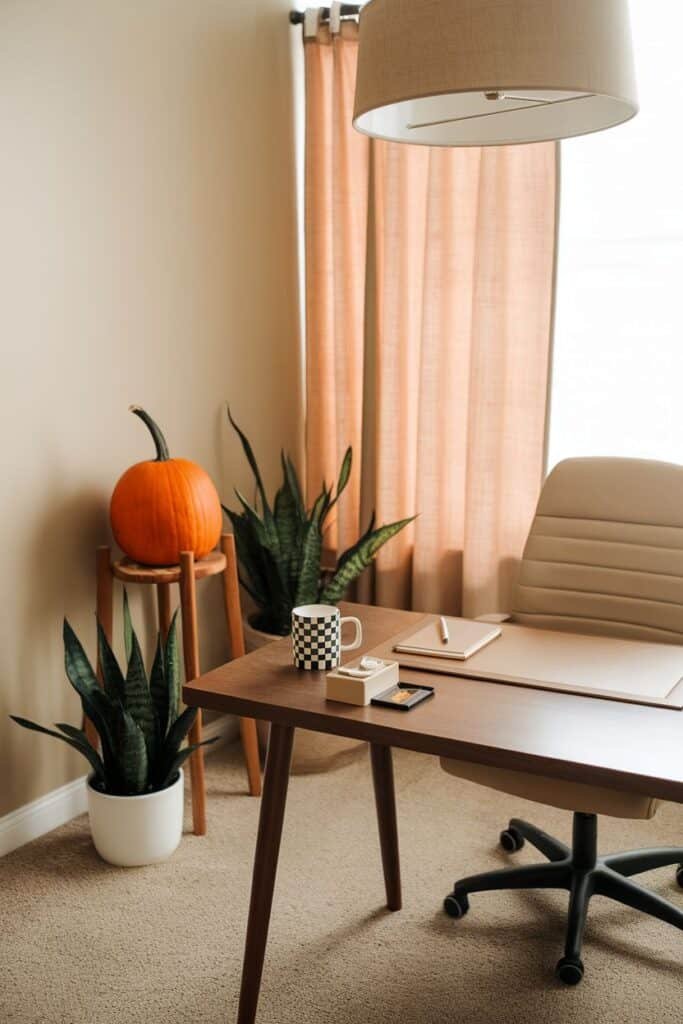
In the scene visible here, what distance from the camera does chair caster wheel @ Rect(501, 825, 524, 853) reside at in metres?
2.59

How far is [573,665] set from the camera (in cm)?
187

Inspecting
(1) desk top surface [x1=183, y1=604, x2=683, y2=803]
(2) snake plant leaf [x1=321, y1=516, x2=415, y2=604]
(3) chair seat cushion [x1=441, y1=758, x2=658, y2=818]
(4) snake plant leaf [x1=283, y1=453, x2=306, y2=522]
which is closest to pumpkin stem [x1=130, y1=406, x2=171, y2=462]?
(4) snake plant leaf [x1=283, y1=453, x2=306, y2=522]

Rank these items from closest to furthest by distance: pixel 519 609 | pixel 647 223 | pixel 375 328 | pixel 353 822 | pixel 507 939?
pixel 507 939, pixel 519 609, pixel 353 822, pixel 647 223, pixel 375 328

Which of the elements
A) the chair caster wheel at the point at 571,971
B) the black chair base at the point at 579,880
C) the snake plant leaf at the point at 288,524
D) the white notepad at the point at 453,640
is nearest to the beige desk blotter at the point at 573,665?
the white notepad at the point at 453,640

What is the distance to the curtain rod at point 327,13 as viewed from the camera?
10.4ft

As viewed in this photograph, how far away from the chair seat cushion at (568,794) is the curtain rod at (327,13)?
7.70 ft

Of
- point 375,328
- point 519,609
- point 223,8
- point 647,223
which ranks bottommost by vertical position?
point 519,609

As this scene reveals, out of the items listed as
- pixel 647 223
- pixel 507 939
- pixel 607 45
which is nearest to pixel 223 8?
pixel 647 223

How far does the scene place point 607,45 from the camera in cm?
144

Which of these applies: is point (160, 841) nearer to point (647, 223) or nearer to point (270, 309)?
point (270, 309)

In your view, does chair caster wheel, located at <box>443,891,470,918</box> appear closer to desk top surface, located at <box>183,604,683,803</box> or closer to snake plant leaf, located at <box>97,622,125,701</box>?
desk top surface, located at <box>183,604,683,803</box>

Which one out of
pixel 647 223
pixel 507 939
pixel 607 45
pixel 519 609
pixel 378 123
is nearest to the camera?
pixel 607 45

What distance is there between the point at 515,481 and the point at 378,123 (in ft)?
5.17

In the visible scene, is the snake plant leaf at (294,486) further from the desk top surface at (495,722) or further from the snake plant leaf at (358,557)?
the desk top surface at (495,722)
